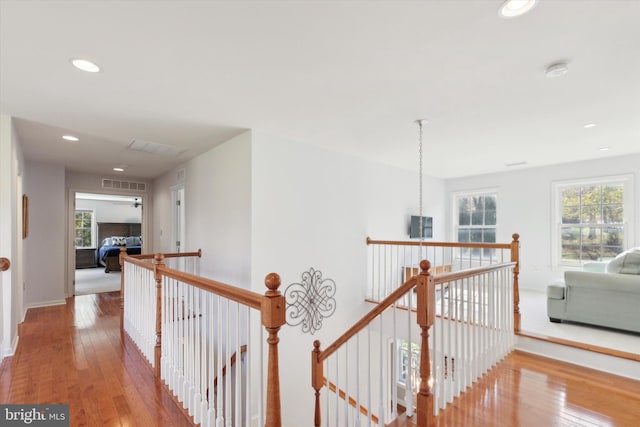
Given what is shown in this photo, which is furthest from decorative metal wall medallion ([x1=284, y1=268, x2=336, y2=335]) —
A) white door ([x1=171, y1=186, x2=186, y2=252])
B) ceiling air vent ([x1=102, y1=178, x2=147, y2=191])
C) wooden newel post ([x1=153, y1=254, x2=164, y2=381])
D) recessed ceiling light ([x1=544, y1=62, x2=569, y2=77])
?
ceiling air vent ([x1=102, y1=178, x2=147, y2=191])

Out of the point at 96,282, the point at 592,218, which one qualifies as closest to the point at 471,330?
the point at 592,218

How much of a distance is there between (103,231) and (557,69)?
13520 mm

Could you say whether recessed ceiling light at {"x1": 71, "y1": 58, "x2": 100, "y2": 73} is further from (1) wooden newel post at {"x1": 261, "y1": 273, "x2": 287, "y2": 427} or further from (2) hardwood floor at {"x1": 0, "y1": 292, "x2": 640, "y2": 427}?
(2) hardwood floor at {"x1": 0, "y1": 292, "x2": 640, "y2": 427}

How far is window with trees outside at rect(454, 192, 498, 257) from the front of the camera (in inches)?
255

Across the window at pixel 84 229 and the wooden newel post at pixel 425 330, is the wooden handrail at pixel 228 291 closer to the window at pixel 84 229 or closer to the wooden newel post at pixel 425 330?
the wooden newel post at pixel 425 330

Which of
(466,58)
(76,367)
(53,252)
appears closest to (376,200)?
(466,58)

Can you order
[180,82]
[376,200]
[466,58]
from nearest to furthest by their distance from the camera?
[466,58], [180,82], [376,200]

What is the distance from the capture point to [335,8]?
1610mm

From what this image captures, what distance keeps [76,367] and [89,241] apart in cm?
1039

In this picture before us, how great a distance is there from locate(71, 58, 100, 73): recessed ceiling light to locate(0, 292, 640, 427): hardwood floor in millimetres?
2452

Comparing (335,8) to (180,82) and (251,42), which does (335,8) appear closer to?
(251,42)

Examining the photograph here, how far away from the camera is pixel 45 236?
212 inches

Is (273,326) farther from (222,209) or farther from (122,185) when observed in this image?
(122,185)

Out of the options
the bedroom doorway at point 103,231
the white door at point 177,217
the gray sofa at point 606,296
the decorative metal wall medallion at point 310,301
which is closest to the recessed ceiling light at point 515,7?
the gray sofa at point 606,296
